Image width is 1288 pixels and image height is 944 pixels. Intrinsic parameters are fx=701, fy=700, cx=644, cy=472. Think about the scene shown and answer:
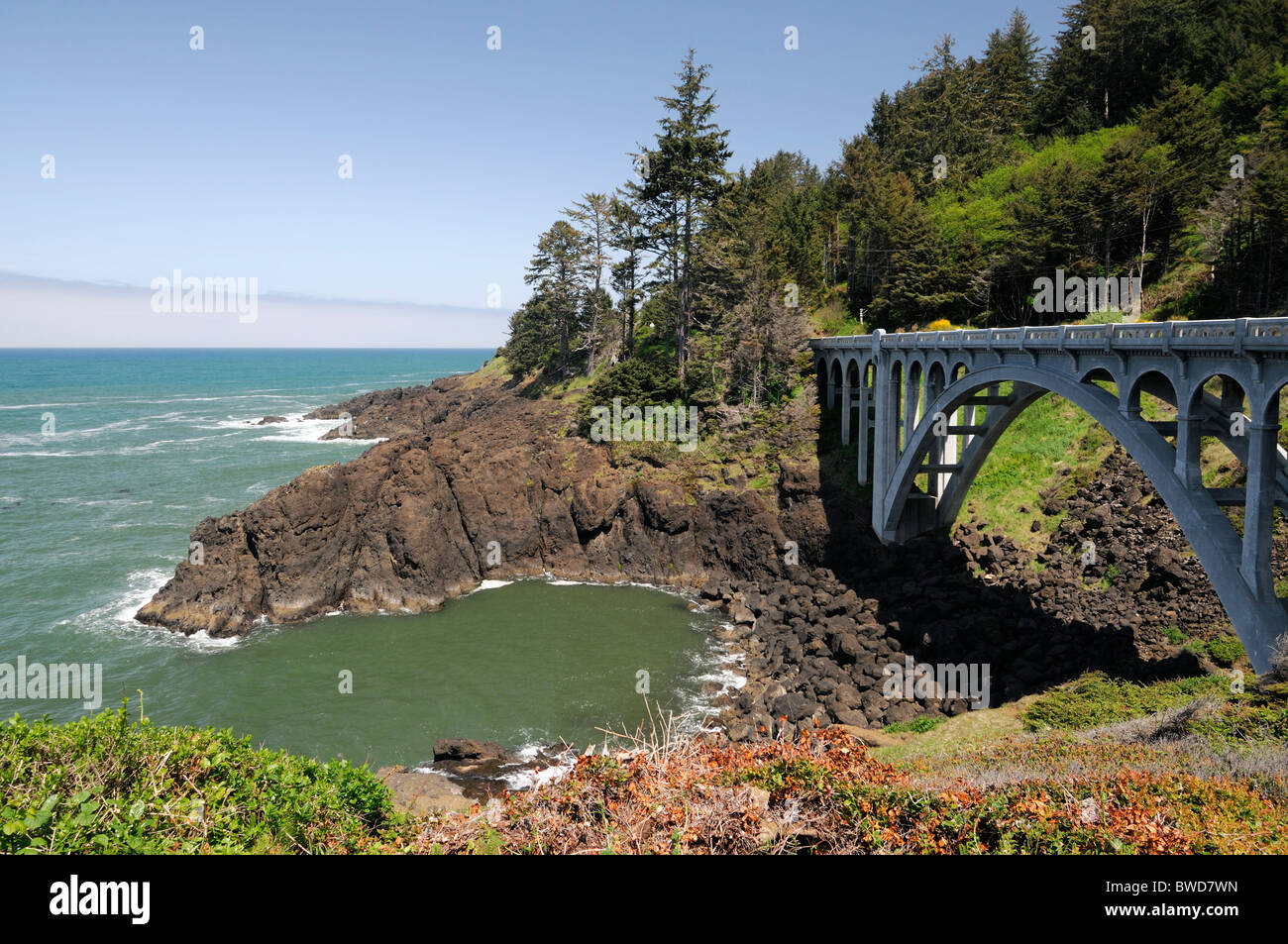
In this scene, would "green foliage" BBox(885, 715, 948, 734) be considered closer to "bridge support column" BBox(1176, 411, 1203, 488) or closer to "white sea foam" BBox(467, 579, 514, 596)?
"bridge support column" BBox(1176, 411, 1203, 488)

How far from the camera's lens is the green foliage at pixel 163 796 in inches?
305

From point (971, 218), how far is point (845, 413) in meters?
22.3

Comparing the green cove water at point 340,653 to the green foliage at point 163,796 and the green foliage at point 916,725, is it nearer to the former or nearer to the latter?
the green foliage at point 163,796

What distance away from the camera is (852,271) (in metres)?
59.7

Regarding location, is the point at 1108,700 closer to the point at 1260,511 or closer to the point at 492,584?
the point at 1260,511

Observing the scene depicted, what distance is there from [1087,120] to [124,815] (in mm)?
75814

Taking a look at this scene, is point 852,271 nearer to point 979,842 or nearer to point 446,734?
point 446,734

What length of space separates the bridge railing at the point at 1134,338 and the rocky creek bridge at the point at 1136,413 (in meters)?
0.04

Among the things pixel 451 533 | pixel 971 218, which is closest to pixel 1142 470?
pixel 451 533

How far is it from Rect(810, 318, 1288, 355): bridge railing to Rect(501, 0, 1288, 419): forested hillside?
667 inches

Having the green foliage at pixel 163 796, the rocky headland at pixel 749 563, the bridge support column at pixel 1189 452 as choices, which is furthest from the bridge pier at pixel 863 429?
the green foliage at pixel 163 796

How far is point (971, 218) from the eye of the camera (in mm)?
50969

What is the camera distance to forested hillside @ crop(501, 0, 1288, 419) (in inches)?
1532
